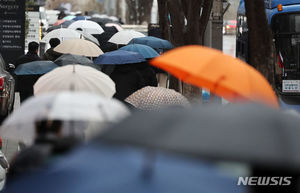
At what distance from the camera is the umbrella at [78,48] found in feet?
47.4

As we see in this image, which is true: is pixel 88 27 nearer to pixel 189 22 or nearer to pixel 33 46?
pixel 189 22

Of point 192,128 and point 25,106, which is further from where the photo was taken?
point 25,106

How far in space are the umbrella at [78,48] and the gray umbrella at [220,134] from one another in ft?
38.1

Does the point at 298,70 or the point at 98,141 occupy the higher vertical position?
the point at 98,141

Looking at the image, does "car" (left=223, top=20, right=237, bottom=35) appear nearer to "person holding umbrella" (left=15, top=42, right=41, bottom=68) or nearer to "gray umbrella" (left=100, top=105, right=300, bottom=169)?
"person holding umbrella" (left=15, top=42, right=41, bottom=68)

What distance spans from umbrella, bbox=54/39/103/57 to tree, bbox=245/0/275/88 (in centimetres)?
466

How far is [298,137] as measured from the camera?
9.82 feet

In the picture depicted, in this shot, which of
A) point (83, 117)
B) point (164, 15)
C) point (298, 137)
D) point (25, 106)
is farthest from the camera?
point (164, 15)

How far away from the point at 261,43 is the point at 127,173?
7.88 m

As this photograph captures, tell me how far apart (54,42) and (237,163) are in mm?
14368

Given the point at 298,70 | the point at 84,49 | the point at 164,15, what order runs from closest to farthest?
the point at 84,49, the point at 298,70, the point at 164,15

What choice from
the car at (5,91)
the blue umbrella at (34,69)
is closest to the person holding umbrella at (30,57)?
the car at (5,91)

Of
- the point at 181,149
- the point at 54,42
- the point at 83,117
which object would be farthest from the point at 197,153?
the point at 54,42

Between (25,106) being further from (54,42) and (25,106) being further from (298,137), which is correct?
(54,42)
